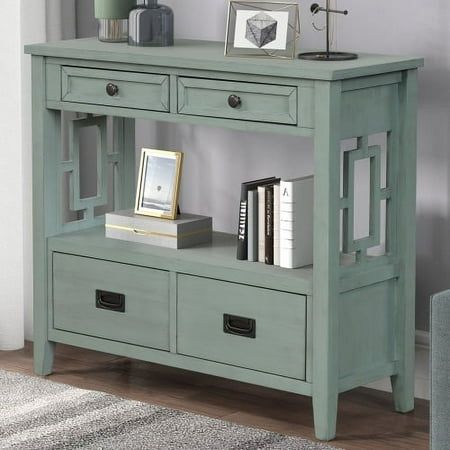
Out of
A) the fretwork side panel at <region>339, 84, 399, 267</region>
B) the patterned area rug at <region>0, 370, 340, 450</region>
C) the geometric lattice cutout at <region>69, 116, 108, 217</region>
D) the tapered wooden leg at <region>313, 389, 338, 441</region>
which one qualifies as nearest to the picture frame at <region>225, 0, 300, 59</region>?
the fretwork side panel at <region>339, 84, 399, 267</region>

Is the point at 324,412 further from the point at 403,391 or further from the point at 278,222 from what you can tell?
the point at 278,222

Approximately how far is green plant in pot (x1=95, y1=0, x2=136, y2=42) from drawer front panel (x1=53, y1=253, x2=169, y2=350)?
24.4 inches

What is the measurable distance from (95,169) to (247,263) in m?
0.94

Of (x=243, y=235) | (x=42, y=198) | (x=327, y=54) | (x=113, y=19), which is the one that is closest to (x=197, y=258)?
(x=243, y=235)

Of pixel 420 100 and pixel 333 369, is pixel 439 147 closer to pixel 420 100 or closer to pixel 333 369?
pixel 420 100

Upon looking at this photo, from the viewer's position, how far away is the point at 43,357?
3551 millimetres

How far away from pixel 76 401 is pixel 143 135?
0.91 m

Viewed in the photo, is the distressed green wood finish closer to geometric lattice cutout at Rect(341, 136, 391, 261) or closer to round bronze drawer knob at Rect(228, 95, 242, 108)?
round bronze drawer knob at Rect(228, 95, 242, 108)

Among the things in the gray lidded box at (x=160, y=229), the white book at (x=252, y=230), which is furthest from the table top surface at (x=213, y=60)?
the gray lidded box at (x=160, y=229)

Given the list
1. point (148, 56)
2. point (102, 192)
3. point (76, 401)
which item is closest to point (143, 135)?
point (102, 192)

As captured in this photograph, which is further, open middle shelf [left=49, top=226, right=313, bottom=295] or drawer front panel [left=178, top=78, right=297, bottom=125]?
open middle shelf [left=49, top=226, right=313, bottom=295]

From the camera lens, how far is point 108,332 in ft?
11.2

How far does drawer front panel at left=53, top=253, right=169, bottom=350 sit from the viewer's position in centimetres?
331

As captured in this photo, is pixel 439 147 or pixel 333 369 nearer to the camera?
pixel 333 369
